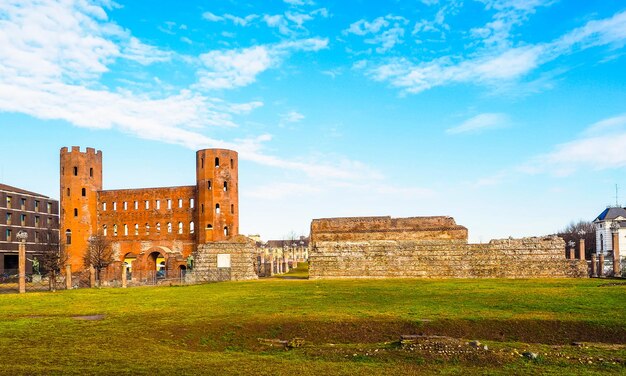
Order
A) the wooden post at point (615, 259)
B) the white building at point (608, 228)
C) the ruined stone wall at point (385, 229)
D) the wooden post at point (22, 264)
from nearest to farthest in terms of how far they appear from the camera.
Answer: the wooden post at point (22, 264), the wooden post at point (615, 259), the ruined stone wall at point (385, 229), the white building at point (608, 228)

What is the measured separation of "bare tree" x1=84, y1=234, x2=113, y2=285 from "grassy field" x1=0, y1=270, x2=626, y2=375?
34794 millimetres

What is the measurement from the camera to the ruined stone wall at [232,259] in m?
50.8

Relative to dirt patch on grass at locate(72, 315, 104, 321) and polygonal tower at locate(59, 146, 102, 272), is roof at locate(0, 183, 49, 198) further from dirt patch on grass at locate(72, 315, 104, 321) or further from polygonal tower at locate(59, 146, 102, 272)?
dirt patch on grass at locate(72, 315, 104, 321)

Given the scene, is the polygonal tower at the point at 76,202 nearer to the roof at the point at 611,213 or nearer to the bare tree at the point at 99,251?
the bare tree at the point at 99,251

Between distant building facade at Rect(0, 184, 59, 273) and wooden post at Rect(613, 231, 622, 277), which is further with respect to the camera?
distant building facade at Rect(0, 184, 59, 273)

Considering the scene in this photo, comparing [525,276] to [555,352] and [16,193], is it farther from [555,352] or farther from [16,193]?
[16,193]

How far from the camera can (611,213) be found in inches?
4092

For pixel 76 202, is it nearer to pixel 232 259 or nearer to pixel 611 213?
pixel 232 259

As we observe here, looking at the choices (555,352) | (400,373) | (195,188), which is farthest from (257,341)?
(195,188)

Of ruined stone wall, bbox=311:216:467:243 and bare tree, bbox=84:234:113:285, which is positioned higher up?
ruined stone wall, bbox=311:216:467:243

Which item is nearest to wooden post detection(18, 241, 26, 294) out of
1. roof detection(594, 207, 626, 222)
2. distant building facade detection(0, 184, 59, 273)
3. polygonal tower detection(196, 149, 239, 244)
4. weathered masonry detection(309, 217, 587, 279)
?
weathered masonry detection(309, 217, 587, 279)

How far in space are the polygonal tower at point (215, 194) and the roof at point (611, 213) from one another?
7146cm

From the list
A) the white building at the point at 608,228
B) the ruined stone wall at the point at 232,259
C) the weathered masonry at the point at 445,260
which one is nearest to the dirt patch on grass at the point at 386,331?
the weathered masonry at the point at 445,260

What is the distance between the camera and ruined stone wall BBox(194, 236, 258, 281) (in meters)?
50.8
